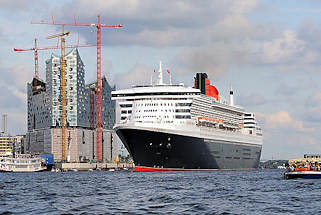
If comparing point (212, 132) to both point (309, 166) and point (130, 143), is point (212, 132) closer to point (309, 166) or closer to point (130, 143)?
point (130, 143)

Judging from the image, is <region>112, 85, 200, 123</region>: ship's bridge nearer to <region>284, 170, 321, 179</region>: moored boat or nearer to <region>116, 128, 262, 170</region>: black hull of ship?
<region>116, 128, 262, 170</region>: black hull of ship

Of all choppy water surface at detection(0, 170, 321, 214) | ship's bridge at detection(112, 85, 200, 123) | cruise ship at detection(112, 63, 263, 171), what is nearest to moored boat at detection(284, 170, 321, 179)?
choppy water surface at detection(0, 170, 321, 214)

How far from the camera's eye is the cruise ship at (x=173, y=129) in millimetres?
126250

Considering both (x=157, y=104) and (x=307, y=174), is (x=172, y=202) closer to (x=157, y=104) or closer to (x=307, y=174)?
(x=307, y=174)

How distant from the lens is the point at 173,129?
129 meters

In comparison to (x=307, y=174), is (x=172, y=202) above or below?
below

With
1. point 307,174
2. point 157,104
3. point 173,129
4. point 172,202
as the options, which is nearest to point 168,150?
point 173,129

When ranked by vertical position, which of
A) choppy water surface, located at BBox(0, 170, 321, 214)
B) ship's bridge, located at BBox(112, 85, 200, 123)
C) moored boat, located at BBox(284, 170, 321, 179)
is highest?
ship's bridge, located at BBox(112, 85, 200, 123)

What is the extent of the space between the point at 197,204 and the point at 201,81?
4656 inches

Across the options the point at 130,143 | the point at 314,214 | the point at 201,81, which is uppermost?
the point at 201,81

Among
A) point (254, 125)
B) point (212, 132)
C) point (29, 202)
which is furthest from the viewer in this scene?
point (254, 125)

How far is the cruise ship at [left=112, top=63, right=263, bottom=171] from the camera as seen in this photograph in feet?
414

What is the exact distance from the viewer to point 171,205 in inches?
2042

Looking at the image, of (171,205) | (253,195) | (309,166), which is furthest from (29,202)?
(309,166)
